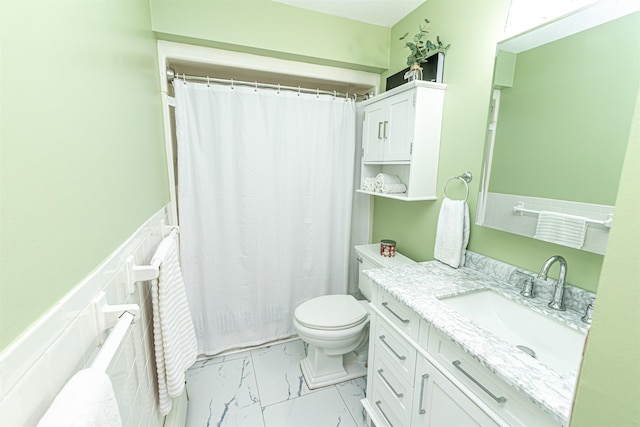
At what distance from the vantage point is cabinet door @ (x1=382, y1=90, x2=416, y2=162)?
1.56m

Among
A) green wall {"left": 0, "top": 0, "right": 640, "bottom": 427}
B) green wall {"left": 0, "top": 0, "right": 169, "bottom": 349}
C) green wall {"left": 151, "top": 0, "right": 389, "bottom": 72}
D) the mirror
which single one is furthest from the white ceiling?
green wall {"left": 0, "top": 0, "right": 169, "bottom": 349}

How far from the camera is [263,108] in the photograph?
6.25ft

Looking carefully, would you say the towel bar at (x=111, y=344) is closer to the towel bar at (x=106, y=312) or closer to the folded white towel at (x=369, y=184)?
the towel bar at (x=106, y=312)

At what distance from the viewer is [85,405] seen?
0.42m

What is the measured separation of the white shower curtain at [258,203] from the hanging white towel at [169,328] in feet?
2.44

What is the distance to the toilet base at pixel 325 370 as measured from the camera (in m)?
1.75

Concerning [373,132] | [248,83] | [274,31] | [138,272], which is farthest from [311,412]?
[274,31]

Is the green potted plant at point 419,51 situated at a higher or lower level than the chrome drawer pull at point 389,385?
higher

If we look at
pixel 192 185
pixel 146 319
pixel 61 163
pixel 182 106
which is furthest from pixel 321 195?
pixel 61 163

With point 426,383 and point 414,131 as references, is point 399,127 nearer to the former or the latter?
point 414,131

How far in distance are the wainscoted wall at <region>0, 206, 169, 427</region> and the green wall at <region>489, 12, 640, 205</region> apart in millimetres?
1516

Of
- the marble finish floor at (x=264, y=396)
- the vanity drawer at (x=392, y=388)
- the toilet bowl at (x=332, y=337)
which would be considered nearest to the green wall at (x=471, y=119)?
the toilet bowl at (x=332, y=337)

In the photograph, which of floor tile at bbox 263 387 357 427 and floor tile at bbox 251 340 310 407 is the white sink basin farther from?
floor tile at bbox 251 340 310 407

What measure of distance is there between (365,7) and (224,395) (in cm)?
260
